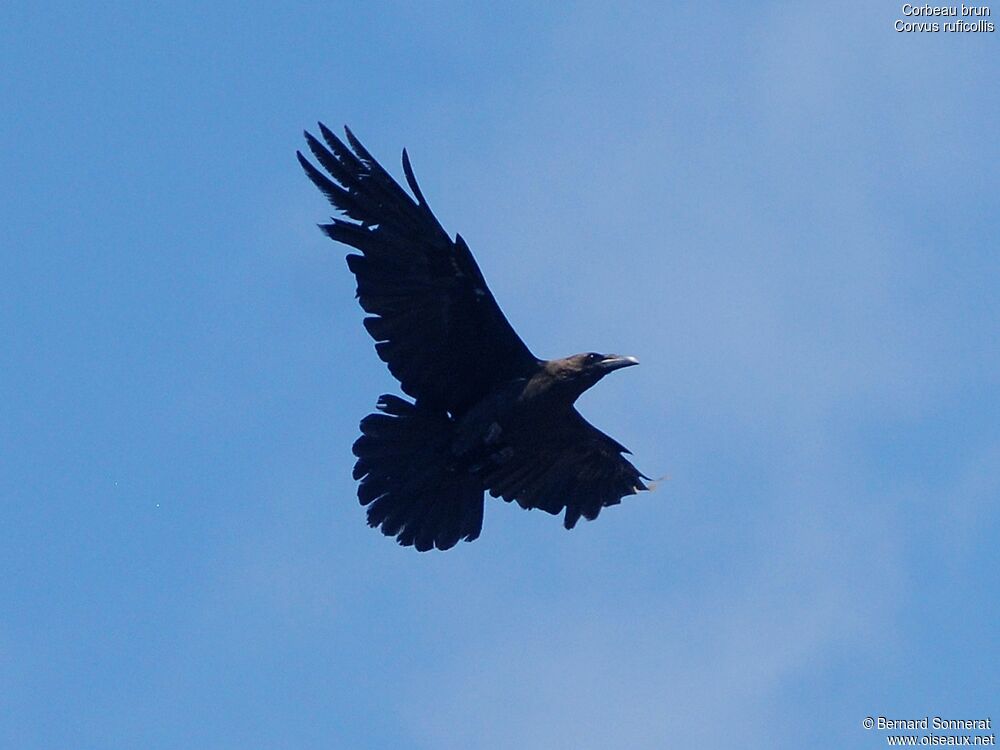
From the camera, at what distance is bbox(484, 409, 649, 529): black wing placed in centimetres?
1497

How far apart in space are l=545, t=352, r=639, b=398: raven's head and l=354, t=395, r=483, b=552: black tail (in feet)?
3.43

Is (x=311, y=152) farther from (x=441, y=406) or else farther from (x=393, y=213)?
(x=441, y=406)

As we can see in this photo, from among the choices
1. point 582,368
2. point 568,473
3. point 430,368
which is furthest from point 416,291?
point 568,473

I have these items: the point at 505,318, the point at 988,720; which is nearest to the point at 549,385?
the point at 505,318

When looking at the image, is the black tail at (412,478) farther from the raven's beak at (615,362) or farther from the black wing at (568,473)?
the raven's beak at (615,362)

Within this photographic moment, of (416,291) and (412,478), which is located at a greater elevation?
(416,291)

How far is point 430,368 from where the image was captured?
14211 millimetres

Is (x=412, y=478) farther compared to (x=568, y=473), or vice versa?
(x=568, y=473)

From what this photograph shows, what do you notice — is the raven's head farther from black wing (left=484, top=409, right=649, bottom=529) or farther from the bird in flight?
black wing (left=484, top=409, right=649, bottom=529)

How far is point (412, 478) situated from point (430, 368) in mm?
973

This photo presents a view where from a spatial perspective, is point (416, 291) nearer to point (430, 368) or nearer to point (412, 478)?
point (430, 368)

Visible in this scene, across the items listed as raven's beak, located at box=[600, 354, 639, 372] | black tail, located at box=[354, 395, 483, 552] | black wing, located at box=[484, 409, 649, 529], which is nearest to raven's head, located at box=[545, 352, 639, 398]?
raven's beak, located at box=[600, 354, 639, 372]

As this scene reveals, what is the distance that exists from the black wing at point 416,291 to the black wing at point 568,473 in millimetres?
888

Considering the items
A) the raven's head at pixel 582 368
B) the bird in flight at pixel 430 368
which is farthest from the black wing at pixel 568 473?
the raven's head at pixel 582 368
